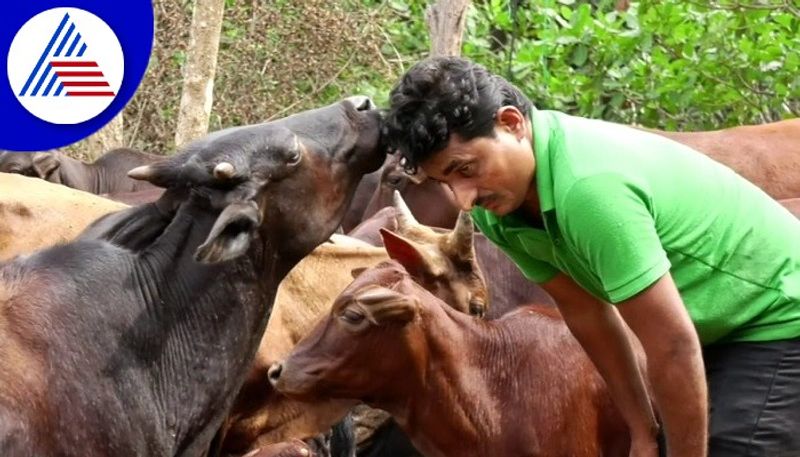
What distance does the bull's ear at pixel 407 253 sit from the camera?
7.98 metres

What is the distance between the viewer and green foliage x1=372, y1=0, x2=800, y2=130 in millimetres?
12719

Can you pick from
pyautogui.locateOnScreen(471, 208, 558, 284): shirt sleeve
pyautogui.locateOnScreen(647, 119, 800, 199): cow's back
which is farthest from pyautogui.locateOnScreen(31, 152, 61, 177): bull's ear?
→ pyautogui.locateOnScreen(471, 208, 558, 284): shirt sleeve

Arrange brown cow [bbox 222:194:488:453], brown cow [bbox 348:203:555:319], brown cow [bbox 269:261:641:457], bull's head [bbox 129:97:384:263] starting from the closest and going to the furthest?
bull's head [bbox 129:97:384:263], brown cow [bbox 269:261:641:457], brown cow [bbox 222:194:488:453], brown cow [bbox 348:203:555:319]

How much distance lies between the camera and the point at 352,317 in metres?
6.90

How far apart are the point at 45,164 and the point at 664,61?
4.95m

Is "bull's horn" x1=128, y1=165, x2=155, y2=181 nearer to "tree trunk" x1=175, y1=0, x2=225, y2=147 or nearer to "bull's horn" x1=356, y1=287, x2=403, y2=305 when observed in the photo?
"bull's horn" x1=356, y1=287, x2=403, y2=305

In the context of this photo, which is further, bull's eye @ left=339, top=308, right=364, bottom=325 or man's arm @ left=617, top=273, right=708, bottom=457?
bull's eye @ left=339, top=308, right=364, bottom=325

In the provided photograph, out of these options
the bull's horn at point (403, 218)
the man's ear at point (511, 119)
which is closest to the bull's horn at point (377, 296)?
the man's ear at point (511, 119)

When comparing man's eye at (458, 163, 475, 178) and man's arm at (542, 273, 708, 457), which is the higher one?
man's eye at (458, 163, 475, 178)

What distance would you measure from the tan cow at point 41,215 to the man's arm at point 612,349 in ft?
11.7

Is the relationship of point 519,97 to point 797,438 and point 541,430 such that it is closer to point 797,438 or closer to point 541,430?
point 797,438

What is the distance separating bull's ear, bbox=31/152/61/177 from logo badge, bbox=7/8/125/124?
3.06m

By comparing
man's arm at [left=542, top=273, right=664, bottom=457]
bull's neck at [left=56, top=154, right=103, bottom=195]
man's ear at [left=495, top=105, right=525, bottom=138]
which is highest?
man's ear at [left=495, top=105, right=525, bottom=138]

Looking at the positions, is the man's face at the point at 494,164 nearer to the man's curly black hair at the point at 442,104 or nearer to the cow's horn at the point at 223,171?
the man's curly black hair at the point at 442,104
